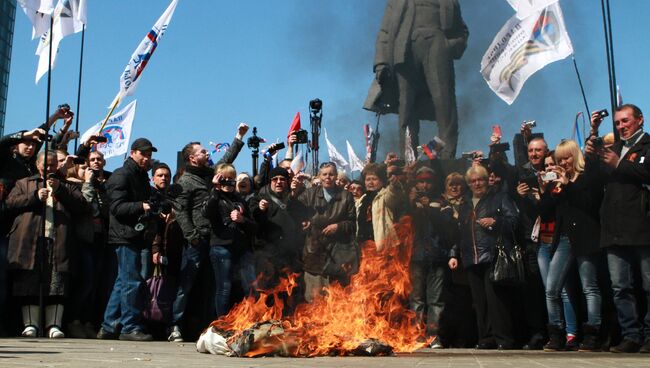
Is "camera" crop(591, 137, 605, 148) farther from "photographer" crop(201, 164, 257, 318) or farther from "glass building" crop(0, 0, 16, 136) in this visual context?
"glass building" crop(0, 0, 16, 136)

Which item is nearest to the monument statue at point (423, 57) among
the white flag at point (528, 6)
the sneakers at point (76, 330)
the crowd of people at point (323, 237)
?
the white flag at point (528, 6)

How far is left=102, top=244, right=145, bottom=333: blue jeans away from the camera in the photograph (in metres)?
8.91

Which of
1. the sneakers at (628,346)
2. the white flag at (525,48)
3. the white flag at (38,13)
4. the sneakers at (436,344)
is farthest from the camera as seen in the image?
the white flag at (38,13)

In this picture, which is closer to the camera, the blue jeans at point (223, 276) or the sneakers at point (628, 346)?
the sneakers at point (628, 346)

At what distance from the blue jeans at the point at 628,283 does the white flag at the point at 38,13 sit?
23.9 feet

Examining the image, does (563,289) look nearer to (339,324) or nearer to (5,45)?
(339,324)

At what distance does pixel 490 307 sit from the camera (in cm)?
830

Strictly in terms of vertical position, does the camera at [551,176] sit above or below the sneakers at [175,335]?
above

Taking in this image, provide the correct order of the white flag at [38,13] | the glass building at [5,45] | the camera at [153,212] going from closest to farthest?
the camera at [153,212] → the white flag at [38,13] → the glass building at [5,45]

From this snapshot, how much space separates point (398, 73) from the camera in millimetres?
15016

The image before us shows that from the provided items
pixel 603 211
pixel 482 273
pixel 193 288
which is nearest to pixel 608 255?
pixel 603 211

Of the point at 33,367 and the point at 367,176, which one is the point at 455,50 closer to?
the point at 367,176

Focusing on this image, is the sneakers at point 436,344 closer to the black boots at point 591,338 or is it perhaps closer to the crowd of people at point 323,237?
the crowd of people at point 323,237

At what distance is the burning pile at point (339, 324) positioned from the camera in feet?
20.9
